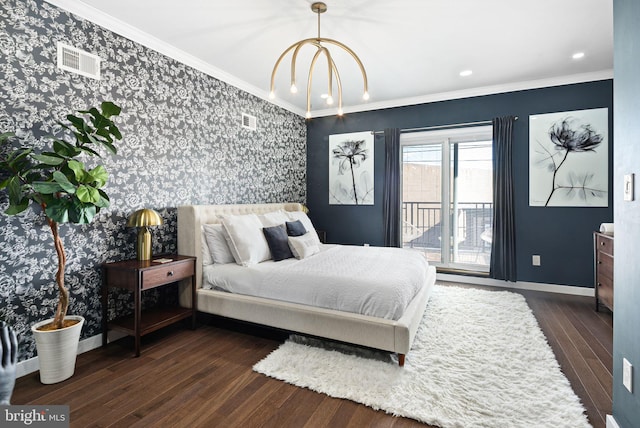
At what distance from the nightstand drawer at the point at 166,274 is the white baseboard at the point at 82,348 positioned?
66 cm

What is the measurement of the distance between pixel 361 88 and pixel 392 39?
1.45 meters

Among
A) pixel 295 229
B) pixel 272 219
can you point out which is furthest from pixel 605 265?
pixel 272 219

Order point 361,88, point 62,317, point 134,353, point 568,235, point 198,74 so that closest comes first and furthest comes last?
point 62,317
point 134,353
point 198,74
point 568,235
point 361,88

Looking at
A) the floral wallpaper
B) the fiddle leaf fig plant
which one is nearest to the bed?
the floral wallpaper

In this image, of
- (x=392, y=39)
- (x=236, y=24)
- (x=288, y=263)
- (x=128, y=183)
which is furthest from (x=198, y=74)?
(x=288, y=263)

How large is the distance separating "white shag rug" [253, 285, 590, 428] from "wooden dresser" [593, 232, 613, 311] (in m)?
0.89

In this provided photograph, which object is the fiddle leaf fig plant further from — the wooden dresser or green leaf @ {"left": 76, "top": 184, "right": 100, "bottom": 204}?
the wooden dresser

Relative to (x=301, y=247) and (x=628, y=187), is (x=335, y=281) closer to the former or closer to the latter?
(x=301, y=247)

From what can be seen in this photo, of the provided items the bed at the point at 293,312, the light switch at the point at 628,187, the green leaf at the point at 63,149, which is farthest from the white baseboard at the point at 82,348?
the light switch at the point at 628,187

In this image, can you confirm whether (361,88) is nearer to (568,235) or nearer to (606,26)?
(606,26)

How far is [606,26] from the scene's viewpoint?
293 cm

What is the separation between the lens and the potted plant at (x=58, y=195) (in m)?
2.01

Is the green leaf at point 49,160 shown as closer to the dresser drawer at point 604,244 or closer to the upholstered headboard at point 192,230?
the upholstered headboard at point 192,230

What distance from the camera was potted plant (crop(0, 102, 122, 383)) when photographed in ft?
6.59
